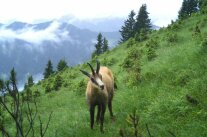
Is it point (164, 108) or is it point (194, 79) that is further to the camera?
point (194, 79)

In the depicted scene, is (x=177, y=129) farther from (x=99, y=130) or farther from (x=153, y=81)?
(x=153, y=81)

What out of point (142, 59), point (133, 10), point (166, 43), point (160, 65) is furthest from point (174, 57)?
point (133, 10)

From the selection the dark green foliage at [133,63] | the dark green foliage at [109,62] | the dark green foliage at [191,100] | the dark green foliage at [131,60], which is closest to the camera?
the dark green foliage at [191,100]

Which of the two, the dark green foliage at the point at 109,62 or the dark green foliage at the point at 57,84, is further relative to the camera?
the dark green foliage at the point at 109,62

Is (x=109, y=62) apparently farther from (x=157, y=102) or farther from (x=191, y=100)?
(x=191, y=100)

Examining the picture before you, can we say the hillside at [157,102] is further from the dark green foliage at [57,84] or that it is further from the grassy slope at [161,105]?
the dark green foliage at [57,84]

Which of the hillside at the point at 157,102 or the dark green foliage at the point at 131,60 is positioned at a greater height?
the dark green foliage at the point at 131,60

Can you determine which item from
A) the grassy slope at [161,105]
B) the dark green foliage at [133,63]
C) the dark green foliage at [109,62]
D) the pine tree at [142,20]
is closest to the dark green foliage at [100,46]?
the pine tree at [142,20]

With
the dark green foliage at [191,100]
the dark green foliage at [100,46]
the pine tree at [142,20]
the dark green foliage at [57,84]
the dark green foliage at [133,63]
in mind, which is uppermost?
the pine tree at [142,20]

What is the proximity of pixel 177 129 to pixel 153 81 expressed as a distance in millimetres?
7150

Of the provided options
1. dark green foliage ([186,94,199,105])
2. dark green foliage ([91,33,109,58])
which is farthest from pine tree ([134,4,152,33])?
dark green foliage ([186,94,199,105])

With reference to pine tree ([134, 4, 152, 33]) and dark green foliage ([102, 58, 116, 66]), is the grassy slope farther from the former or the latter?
pine tree ([134, 4, 152, 33])

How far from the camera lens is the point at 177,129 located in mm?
11023

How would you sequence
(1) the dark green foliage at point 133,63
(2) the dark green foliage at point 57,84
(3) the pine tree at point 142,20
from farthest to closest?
1. (3) the pine tree at point 142,20
2. (2) the dark green foliage at point 57,84
3. (1) the dark green foliage at point 133,63
